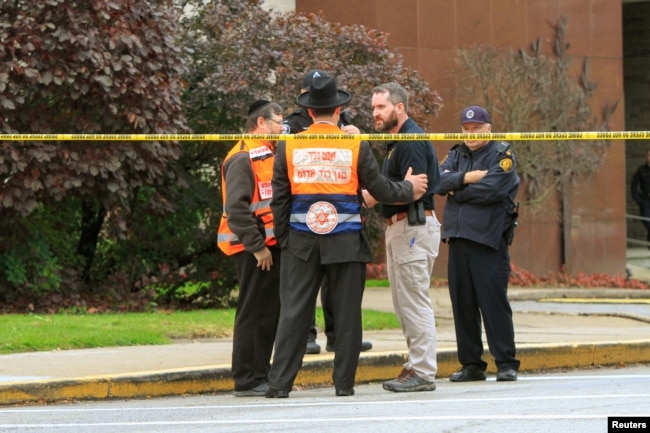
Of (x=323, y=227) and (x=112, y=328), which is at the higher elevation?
(x=323, y=227)

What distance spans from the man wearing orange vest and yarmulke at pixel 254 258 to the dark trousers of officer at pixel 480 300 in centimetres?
142

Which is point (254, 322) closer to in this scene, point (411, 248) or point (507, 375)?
point (411, 248)

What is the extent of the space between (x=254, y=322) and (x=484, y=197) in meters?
1.90

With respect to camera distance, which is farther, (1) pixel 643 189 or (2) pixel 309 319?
(1) pixel 643 189

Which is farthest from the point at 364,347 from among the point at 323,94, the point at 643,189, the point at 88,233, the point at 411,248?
the point at 643,189

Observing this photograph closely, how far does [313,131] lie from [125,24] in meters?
5.42

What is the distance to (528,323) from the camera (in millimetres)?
14242

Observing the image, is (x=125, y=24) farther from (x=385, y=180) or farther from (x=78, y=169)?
(x=385, y=180)

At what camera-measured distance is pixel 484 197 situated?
964 cm

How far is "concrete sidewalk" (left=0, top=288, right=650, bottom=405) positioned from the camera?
29.9ft

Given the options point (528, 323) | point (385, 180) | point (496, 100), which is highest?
point (496, 100)

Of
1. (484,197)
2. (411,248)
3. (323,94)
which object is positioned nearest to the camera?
(323,94)

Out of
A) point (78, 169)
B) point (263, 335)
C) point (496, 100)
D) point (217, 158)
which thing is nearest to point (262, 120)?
point (263, 335)

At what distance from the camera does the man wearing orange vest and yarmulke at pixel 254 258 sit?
30.2 feet
